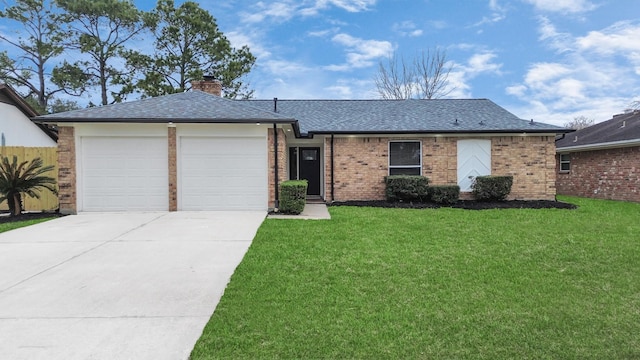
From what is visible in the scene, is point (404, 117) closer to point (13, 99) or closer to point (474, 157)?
point (474, 157)

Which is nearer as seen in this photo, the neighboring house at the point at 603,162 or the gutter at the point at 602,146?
the gutter at the point at 602,146

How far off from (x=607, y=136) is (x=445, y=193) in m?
9.10

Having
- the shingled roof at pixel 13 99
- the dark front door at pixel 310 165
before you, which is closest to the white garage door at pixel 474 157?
the dark front door at pixel 310 165

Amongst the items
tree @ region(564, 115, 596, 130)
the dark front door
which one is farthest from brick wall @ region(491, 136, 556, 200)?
tree @ region(564, 115, 596, 130)

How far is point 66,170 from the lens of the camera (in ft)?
31.1

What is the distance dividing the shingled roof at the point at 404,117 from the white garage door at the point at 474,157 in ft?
1.80

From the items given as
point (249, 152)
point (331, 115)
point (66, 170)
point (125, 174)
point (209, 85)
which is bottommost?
point (125, 174)

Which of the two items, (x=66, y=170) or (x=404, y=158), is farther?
(x=404, y=158)

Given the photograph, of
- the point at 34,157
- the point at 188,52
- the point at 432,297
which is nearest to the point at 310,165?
the point at 34,157

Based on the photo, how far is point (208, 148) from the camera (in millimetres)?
9883

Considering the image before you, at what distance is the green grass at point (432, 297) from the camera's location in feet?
9.02

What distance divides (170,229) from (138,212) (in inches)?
117

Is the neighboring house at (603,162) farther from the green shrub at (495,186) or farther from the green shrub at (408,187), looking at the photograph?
the green shrub at (408,187)

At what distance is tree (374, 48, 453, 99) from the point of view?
2616cm
